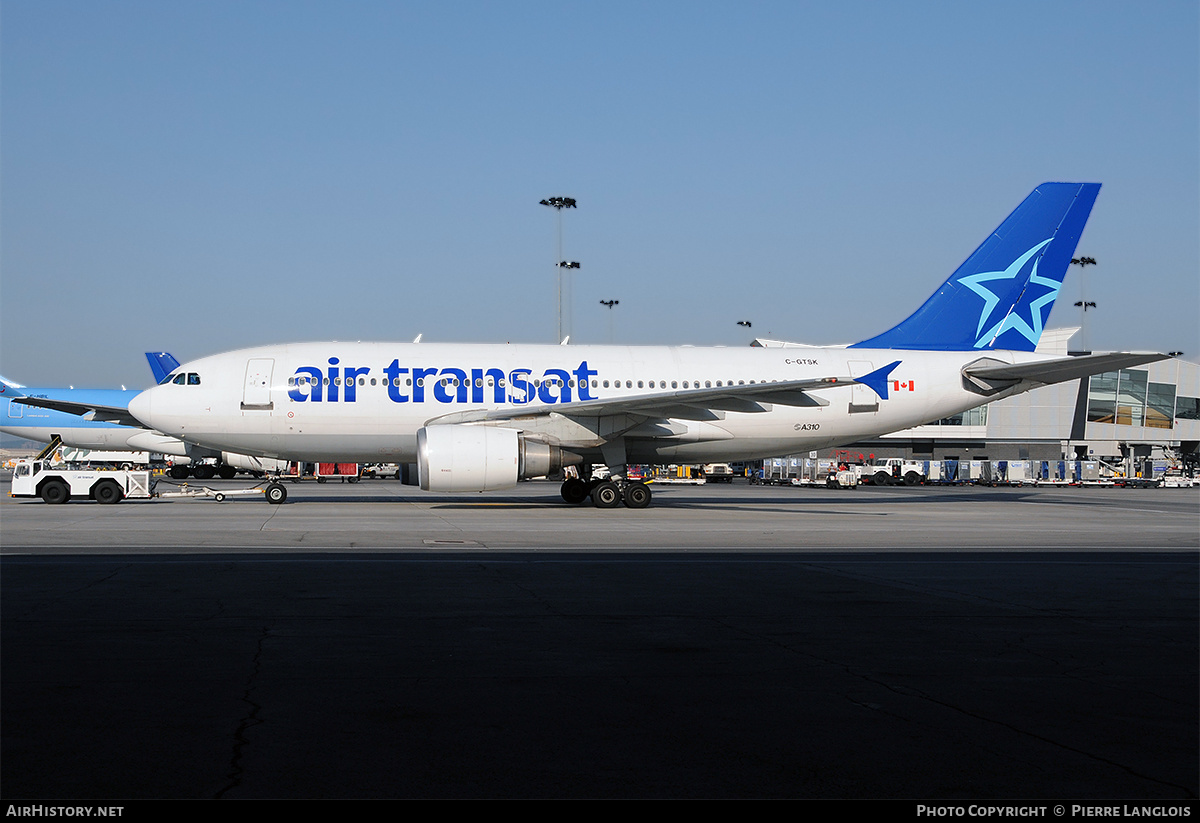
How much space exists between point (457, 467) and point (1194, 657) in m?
17.5

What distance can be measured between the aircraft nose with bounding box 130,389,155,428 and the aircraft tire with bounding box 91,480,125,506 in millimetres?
3821

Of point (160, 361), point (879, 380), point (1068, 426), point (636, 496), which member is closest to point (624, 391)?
point (636, 496)

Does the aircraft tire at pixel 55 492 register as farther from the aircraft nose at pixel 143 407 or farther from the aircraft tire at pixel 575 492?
the aircraft tire at pixel 575 492

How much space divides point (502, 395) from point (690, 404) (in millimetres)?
4980

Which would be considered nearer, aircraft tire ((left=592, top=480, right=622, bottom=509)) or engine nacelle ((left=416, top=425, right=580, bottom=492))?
engine nacelle ((left=416, top=425, right=580, bottom=492))

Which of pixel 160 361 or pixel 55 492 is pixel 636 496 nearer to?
pixel 55 492

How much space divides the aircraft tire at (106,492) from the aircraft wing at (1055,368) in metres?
24.6

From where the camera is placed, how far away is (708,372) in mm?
28359

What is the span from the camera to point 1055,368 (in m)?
27.3

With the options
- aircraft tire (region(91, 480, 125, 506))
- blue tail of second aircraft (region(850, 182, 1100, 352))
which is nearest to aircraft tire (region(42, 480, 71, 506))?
aircraft tire (region(91, 480, 125, 506))

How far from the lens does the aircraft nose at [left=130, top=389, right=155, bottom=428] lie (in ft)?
84.3

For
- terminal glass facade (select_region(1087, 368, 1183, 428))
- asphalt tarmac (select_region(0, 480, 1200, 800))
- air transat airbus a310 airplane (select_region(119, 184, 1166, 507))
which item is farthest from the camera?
terminal glass facade (select_region(1087, 368, 1183, 428))

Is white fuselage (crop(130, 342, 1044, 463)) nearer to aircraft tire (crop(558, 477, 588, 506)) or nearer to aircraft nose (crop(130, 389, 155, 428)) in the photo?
aircraft nose (crop(130, 389, 155, 428))

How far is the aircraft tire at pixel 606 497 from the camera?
2698 cm
